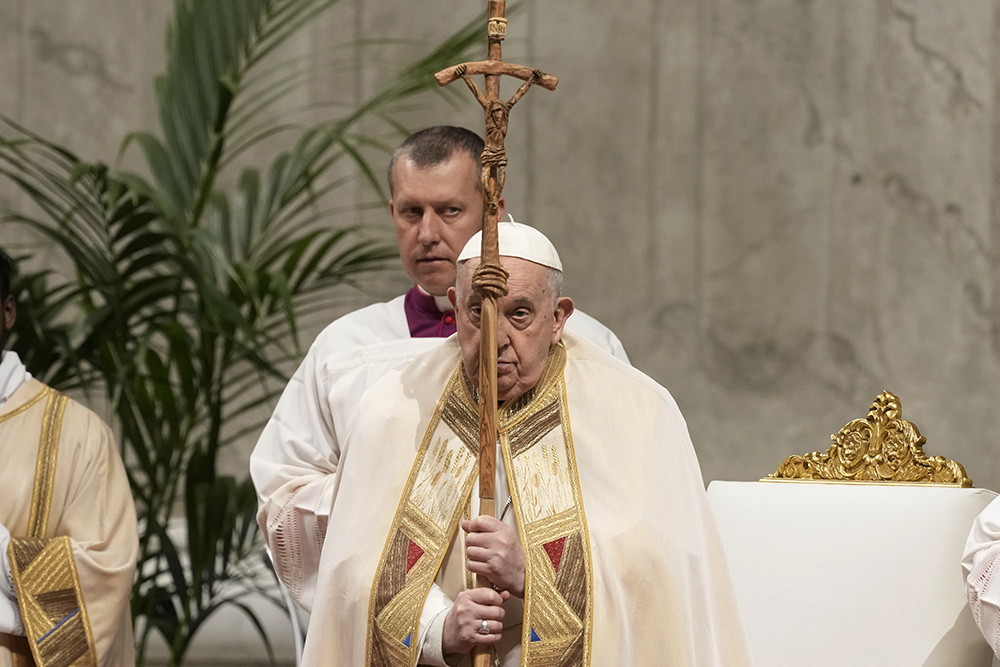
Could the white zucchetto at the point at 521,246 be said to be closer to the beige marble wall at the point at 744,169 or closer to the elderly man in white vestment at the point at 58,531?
the elderly man in white vestment at the point at 58,531

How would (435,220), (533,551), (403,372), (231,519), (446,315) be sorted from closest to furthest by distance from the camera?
1. (533,551)
2. (403,372)
3. (435,220)
4. (446,315)
5. (231,519)

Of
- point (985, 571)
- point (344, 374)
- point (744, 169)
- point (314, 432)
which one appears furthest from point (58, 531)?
point (744, 169)

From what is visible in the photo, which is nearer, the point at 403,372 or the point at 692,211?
the point at 403,372

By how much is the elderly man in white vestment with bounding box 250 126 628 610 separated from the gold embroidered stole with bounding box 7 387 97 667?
2.38 feet

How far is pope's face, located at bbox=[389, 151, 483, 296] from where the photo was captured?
12.9 feet

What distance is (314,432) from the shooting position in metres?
4.07

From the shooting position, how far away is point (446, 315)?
4.21 metres

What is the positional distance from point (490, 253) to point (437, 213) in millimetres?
985

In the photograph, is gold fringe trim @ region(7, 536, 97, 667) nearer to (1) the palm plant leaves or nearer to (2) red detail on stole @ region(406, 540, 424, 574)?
(1) the palm plant leaves

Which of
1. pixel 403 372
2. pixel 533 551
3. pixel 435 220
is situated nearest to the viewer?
pixel 533 551

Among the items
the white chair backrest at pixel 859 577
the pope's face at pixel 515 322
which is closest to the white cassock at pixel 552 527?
the pope's face at pixel 515 322

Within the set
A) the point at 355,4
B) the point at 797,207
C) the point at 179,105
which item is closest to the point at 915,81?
the point at 797,207

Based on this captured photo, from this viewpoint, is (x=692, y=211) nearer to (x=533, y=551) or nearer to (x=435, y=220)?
(x=435, y=220)

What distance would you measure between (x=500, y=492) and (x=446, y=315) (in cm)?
107
